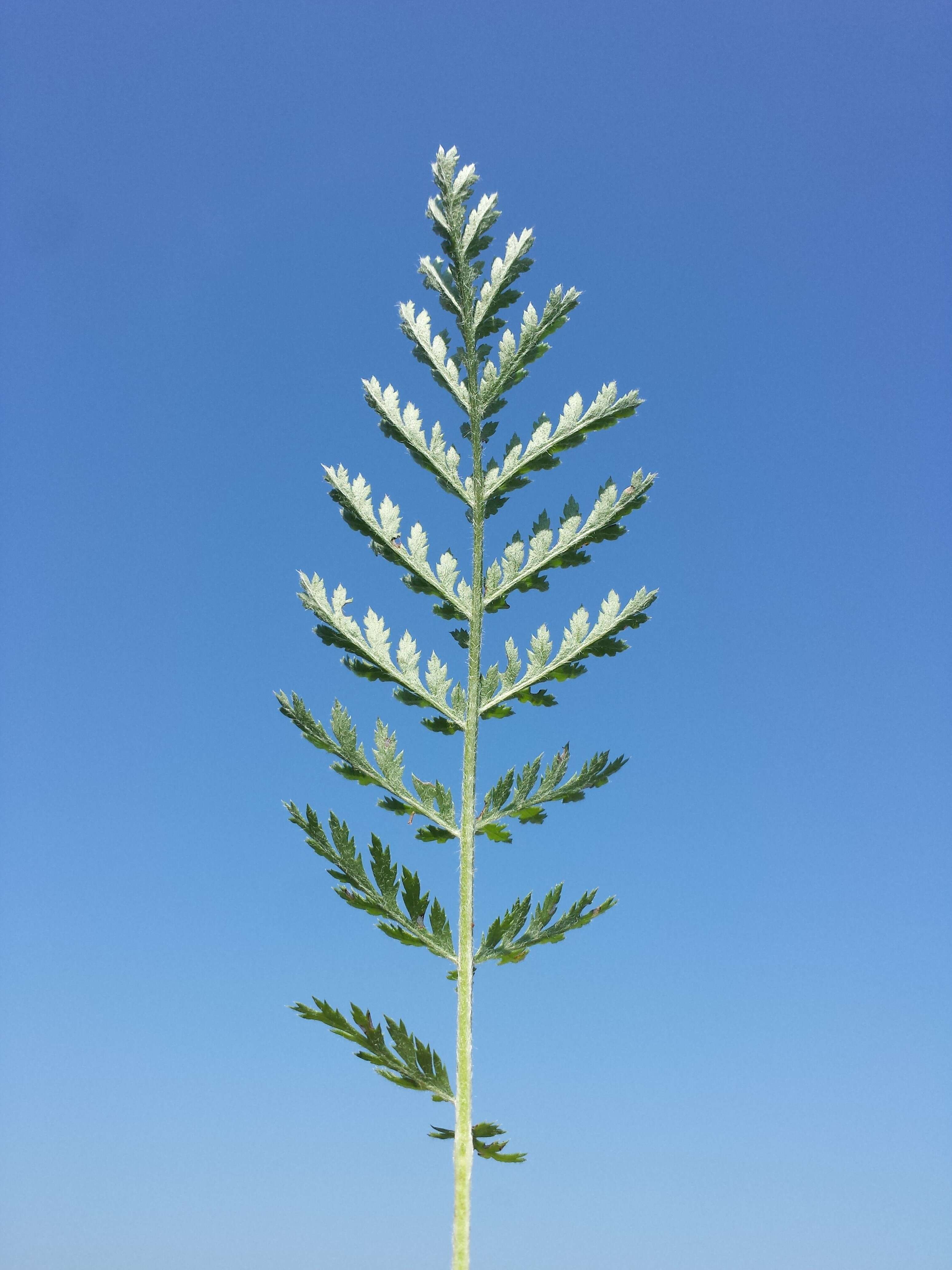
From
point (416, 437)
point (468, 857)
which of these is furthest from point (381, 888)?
point (416, 437)

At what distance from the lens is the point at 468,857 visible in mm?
5531

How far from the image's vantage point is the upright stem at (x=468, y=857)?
197 inches

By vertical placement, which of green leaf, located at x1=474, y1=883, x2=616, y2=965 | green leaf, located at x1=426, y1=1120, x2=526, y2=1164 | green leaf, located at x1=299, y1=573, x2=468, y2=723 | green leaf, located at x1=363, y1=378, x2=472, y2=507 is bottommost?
green leaf, located at x1=426, y1=1120, x2=526, y2=1164

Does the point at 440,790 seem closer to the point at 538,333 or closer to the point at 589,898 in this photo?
the point at 589,898

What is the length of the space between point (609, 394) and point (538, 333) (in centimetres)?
59

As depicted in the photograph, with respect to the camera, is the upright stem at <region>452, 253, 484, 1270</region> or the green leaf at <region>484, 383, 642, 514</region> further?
the green leaf at <region>484, 383, 642, 514</region>

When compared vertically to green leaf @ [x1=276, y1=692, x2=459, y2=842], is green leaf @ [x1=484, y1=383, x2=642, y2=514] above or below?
above

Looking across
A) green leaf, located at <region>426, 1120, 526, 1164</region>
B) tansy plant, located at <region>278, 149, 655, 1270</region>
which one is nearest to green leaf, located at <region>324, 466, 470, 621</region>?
tansy plant, located at <region>278, 149, 655, 1270</region>

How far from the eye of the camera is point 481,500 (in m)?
6.20

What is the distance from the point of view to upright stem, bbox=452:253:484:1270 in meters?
5.00

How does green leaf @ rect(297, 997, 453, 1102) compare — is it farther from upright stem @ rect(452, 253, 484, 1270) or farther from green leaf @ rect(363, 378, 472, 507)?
green leaf @ rect(363, 378, 472, 507)

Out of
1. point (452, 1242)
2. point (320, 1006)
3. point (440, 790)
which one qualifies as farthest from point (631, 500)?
point (452, 1242)

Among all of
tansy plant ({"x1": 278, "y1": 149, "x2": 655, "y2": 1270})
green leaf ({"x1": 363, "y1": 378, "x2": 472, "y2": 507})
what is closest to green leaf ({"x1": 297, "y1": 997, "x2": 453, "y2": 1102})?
tansy plant ({"x1": 278, "y1": 149, "x2": 655, "y2": 1270})

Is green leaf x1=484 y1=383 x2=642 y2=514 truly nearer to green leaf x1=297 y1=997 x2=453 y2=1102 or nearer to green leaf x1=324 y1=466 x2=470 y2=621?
green leaf x1=324 y1=466 x2=470 y2=621
